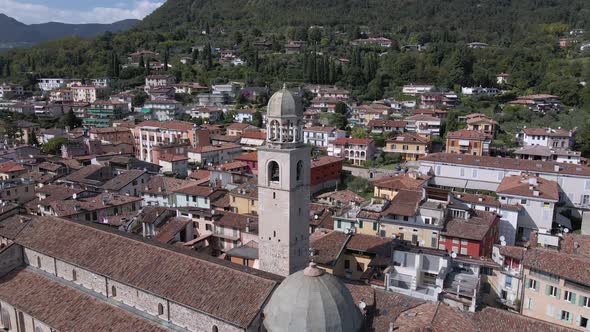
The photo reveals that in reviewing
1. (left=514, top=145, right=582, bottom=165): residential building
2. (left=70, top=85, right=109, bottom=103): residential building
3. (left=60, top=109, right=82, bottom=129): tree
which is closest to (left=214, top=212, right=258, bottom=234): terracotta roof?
(left=514, top=145, right=582, bottom=165): residential building

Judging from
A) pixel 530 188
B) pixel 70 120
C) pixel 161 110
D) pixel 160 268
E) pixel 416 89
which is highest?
pixel 416 89

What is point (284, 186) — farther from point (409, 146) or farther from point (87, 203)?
point (409, 146)

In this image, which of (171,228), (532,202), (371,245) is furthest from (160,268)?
(532,202)

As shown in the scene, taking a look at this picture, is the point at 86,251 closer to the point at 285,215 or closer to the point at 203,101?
the point at 285,215

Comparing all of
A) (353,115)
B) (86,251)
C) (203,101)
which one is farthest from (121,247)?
(203,101)

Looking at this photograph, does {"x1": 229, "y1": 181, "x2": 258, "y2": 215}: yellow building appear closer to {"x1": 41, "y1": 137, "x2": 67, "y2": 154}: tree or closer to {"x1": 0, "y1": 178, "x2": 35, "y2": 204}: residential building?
{"x1": 0, "y1": 178, "x2": 35, "y2": 204}: residential building

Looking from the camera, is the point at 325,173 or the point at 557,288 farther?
the point at 325,173

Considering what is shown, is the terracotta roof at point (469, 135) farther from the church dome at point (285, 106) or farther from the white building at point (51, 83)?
the white building at point (51, 83)
